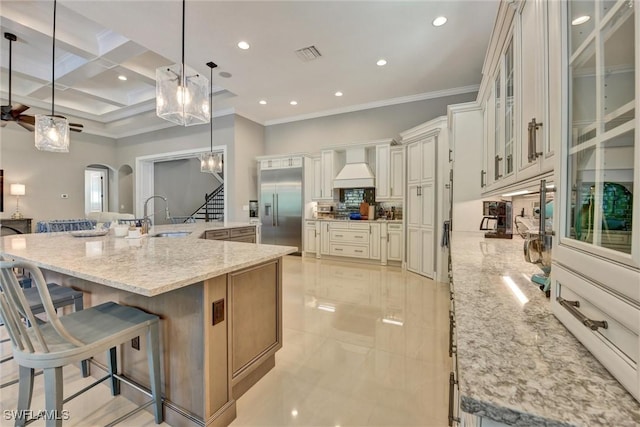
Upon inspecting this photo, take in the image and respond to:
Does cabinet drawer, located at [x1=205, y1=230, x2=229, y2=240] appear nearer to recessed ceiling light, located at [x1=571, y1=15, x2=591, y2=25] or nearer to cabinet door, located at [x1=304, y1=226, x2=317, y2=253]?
cabinet door, located at [x1=304, y1=226, x2=317, y2=253]

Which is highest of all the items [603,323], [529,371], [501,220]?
[501,220]

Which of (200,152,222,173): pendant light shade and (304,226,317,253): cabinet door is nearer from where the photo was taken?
(200,152,222,173): pendant light shade

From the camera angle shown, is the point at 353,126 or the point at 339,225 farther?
the point at 353,126

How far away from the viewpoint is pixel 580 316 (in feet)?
2.23

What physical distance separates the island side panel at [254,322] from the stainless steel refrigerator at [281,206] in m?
4.18

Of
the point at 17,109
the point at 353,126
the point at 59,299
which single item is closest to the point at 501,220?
the point at 59,299

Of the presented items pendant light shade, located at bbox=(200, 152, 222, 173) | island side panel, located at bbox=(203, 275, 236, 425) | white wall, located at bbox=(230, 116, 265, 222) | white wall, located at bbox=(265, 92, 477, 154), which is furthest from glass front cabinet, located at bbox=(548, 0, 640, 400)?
white wall, located at bbox=(230, 116, 265, 222)

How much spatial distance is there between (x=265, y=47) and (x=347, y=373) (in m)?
4.07

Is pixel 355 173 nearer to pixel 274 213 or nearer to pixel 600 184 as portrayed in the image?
pixel 274 213

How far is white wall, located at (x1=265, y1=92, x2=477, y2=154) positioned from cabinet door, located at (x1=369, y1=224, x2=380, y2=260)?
2012 millimetres

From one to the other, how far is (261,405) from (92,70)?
5.90 metres

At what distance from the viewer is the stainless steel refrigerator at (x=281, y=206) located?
6.20 m

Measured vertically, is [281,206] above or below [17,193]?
below

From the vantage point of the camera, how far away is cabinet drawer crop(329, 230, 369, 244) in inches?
214
